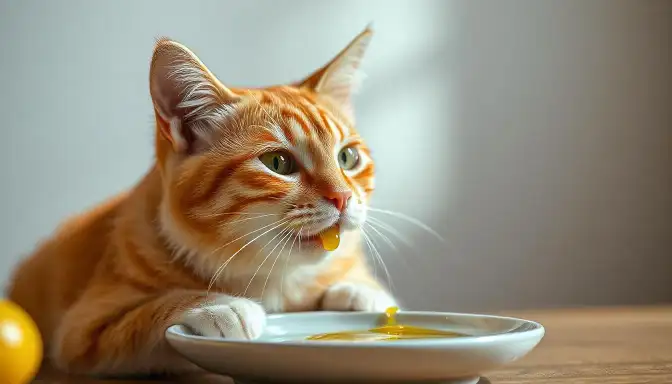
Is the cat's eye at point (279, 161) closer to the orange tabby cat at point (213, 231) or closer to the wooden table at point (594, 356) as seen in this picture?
the orange tabby cat at point (213, 231)

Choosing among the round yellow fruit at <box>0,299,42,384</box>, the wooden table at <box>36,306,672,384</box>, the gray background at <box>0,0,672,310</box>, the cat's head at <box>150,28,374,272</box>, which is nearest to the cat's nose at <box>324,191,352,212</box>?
the cat's head at <box>150,28,374,272</box>

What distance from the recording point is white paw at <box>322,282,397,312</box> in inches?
47.2

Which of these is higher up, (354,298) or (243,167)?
(243,167)

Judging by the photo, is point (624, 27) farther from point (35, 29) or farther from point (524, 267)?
point (35, 29)

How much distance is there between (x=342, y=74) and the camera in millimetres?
1357

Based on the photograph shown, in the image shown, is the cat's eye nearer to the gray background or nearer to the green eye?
the green eye

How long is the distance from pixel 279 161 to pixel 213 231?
5.3 inches

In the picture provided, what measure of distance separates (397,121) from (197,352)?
6.09ft

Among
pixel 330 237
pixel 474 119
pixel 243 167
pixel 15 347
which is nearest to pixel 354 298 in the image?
pixel 330 237

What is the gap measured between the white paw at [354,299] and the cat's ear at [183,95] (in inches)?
12.7

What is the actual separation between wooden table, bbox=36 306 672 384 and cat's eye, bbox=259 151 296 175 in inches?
11.8

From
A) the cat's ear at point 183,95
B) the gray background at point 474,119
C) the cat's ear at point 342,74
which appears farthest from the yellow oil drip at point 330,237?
the gray background at point 474,119

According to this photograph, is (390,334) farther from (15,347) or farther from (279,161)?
(15,347)

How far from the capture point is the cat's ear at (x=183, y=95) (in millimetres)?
1080
